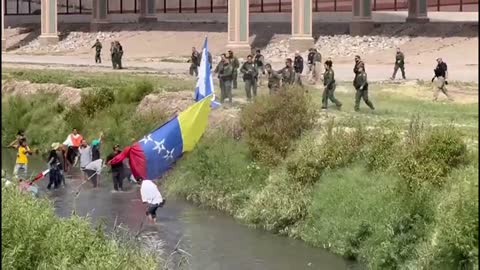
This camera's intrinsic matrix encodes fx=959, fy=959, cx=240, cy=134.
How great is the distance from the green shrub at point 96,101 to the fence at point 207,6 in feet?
69.1

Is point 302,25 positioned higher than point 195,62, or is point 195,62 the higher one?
point 302,25

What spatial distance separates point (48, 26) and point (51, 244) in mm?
51063

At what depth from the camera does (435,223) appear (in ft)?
51.4

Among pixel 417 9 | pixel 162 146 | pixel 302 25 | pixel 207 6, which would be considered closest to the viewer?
pixel 162 146

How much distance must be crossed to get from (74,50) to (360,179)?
44.0 metres

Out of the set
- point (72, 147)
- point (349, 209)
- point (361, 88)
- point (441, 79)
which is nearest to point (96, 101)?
point (72, 147)

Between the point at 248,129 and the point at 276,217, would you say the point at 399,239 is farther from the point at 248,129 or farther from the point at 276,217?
the point at 248,129

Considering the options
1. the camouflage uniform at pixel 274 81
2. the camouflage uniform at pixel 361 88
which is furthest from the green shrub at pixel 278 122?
the camouflage uniform at pixel 361 88

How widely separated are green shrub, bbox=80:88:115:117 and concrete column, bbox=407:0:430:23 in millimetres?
24094

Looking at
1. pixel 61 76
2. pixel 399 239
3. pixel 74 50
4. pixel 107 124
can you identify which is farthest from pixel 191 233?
pixel 74 50

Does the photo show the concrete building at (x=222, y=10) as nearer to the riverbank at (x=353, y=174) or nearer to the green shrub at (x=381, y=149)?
the riverbank at (x=353, y=174)

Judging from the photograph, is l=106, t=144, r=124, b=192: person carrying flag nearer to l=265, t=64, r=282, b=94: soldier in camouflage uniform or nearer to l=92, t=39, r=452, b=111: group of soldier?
l=92, t=39, r=452, b=111: group of soldier

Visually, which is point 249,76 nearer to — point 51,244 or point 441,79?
point 441,79

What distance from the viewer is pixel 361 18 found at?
172 ft
